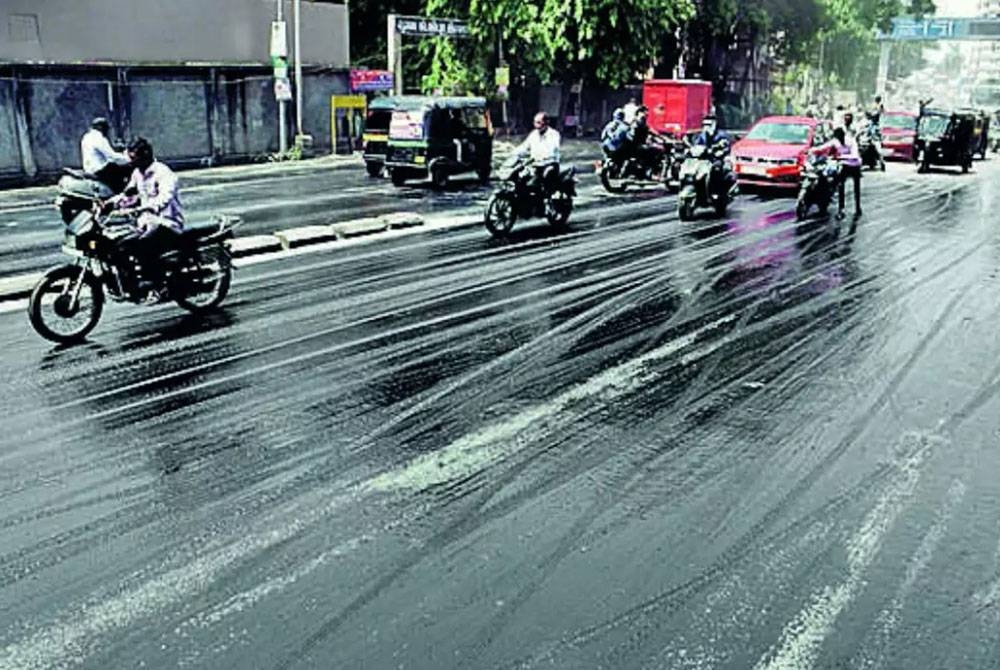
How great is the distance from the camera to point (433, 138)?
21281 millimetres

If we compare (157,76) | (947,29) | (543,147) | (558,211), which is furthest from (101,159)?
(947,29)

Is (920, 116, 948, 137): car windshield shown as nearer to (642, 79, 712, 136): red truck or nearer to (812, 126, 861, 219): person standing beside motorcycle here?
(642, 79, 712, 136): red truck

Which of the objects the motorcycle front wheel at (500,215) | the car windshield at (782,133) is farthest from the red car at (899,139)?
the motorcycle front wheel at (500,215)

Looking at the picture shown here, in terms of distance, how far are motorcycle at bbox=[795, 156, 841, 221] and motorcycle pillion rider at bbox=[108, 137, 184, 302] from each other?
11.5 metres

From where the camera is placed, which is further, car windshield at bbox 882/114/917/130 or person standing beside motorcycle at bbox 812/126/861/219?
car windshield at bbox 882/114/917/130

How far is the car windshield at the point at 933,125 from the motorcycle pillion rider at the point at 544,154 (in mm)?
19954

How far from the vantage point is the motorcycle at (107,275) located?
864cm

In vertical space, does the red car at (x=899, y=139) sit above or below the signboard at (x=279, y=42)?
below

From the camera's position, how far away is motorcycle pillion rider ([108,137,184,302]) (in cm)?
911

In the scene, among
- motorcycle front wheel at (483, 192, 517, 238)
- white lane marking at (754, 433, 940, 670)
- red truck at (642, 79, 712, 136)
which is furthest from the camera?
red truck at (642, 79, 712, 136)

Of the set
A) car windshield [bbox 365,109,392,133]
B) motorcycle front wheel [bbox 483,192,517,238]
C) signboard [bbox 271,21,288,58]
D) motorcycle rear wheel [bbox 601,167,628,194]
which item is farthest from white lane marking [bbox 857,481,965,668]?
signboard [bbox 271,21,288,58]

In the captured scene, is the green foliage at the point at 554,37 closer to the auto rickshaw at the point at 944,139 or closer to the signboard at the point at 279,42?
the signboard at the point at 279,42

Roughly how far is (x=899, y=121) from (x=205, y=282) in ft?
A: 103

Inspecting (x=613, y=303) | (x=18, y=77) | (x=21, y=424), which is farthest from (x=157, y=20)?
(x=21, y=424)
